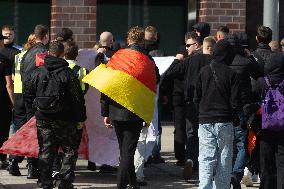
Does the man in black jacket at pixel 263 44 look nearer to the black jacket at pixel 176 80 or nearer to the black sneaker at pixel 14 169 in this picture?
the black jacket at pixel 176 80

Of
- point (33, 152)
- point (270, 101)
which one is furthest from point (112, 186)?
point (270, 101)

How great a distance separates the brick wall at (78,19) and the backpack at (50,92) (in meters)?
8.37

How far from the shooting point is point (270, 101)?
10.0 m

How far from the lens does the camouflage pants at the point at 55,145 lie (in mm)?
10461

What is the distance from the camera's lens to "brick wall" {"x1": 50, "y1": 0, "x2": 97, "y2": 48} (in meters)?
18.9

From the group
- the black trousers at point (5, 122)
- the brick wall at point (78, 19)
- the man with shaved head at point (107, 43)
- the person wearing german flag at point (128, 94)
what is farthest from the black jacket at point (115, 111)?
the brick wall at point (78, 19)

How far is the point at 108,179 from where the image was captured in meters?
12.2

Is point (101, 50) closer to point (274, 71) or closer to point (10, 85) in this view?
point (10, 85)

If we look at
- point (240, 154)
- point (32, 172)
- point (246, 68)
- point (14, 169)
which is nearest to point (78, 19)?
point (14, 169)

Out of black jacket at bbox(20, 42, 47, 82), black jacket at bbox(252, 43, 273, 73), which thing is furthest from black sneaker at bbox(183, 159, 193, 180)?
black jacket at bbox(20, 42, 47, 82)

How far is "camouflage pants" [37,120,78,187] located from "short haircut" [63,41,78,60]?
3.92 ft

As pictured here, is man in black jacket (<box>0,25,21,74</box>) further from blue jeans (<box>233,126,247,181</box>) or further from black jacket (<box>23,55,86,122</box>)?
blue jeans (<box>233,126,247,181</box>)

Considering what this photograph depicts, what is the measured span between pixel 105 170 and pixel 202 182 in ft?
10.1

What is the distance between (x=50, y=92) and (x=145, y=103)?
1.11 m
